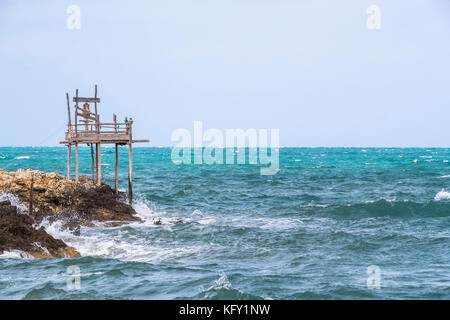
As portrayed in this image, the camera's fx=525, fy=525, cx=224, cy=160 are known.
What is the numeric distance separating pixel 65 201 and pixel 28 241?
647cm

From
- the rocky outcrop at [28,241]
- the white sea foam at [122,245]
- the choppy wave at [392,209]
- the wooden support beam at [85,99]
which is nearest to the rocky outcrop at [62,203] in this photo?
the rocky outcrop at [28,241]

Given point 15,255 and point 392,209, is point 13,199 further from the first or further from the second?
point 392,209

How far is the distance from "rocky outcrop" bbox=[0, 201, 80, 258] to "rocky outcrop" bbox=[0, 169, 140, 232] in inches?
142

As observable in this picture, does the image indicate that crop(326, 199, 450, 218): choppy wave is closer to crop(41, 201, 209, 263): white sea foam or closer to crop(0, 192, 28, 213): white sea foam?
crop(41, 201, 209, 263): white sea foam

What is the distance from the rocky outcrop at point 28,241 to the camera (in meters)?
16.2

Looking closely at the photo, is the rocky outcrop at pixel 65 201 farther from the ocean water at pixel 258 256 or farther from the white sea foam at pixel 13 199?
the ocean water at pixel 258 256

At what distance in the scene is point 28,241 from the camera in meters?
16.6

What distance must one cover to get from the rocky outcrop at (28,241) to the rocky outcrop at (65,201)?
360 cm

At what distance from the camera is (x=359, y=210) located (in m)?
28.0

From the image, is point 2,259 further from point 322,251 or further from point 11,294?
point 322,251

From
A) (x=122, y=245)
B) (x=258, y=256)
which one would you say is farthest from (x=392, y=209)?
(x=122, y=245)

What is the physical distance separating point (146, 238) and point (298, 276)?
288 inches

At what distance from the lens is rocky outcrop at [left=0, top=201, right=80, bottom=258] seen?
16.2 metres
